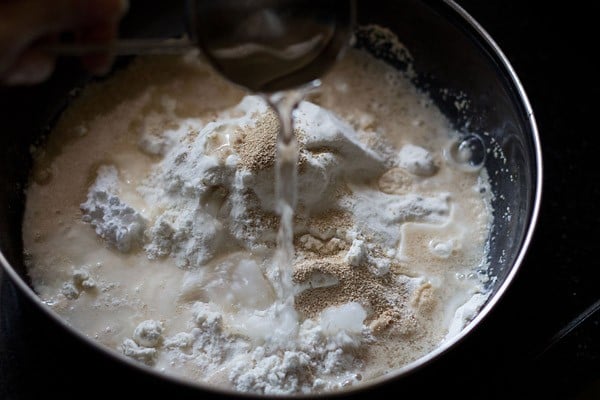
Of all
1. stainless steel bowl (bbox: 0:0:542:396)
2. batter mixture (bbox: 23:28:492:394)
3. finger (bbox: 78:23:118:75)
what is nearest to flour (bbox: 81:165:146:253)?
batter mixture (bbox: 23:28:492:394)

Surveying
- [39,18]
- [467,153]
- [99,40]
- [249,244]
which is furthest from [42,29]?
[467,153]

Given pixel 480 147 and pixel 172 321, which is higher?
pixel 480 147

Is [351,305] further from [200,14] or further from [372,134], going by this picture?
[200,14]

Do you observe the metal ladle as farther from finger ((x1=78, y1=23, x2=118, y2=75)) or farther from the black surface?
the black surface

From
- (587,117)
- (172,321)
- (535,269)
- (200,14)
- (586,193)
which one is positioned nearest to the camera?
(200,14)

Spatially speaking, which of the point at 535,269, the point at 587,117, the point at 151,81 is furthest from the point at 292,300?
the point at 587,117

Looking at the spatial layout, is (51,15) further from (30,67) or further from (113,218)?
(113,218)
